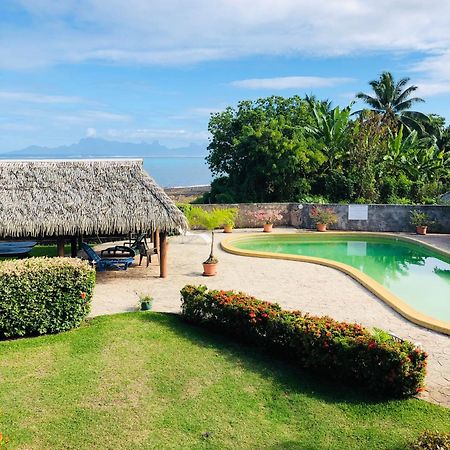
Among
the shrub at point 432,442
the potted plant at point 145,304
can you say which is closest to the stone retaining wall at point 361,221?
the potted plant at point 145,304

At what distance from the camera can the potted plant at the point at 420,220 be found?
22.7 m

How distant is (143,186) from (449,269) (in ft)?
35.0

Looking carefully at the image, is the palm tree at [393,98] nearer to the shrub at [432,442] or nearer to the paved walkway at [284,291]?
the paved walkway at [284,291]

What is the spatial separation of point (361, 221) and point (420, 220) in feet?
8.80

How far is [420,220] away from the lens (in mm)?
22984

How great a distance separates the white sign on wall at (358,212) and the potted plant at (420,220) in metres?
2.14

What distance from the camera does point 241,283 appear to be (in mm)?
14078

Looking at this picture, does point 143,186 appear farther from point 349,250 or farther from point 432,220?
point 432,220

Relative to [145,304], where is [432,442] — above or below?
below

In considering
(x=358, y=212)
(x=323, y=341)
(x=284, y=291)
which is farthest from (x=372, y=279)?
(x=358, y=212)

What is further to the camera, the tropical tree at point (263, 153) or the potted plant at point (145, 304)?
the tropical tree at point (263, 153)

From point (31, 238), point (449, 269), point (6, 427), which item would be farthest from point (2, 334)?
point (449, 269)

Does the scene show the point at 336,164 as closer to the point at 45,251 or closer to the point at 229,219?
the point at 229,219

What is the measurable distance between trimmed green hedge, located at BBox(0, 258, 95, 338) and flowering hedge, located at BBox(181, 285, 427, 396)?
238 centimetres
